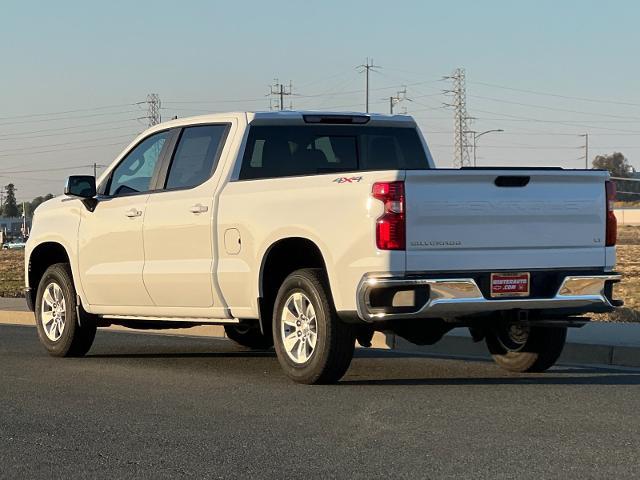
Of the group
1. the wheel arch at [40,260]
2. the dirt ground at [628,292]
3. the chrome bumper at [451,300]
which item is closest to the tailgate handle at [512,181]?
the chrome bumper at [451,300]

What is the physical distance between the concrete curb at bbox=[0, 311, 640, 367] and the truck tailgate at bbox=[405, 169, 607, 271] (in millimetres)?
1821

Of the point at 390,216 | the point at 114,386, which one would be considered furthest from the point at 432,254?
the point at 114,386

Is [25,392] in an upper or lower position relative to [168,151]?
lower

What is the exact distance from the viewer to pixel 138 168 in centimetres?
1109

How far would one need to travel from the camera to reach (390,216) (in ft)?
27.5

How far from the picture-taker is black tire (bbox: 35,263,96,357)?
11484mm

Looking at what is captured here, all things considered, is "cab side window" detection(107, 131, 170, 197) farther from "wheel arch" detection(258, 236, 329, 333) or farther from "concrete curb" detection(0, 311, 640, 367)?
"concrete curb" detection(0, 311, 640, 367)

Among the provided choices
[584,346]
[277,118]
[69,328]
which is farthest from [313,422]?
[69,328]

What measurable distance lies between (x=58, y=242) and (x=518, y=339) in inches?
178

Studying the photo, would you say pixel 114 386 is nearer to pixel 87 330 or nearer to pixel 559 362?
pixel 87 330

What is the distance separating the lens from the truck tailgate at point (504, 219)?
8.46 metres

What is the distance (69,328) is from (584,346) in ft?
15.7

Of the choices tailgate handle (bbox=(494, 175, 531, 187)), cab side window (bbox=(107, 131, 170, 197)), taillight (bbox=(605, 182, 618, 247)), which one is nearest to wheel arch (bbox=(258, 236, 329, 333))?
tailgate handle (bbox=(494, 175, 531, 187))

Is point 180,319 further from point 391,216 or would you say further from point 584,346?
point 584,346
